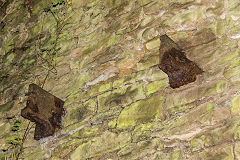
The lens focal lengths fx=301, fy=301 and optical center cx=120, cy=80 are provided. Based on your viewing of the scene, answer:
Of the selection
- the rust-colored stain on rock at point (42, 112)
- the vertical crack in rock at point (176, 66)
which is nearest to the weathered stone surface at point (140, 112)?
the vertical crack in rock at point (176, 66)

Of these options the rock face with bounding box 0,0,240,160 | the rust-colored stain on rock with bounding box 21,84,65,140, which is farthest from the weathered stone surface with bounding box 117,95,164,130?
the rust-colored stain on rock with bounding box 21,84,65,140

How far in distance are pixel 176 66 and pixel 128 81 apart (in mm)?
461

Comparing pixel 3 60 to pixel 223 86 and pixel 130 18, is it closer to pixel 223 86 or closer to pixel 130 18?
pixel 130 18

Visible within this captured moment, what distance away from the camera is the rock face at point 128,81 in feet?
6.23

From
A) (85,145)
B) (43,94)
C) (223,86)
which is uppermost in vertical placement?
(43,94)

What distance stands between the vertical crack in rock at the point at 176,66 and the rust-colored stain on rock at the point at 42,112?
976mm

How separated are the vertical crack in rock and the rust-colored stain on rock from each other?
38.4 inches

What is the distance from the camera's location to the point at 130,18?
2.53 m

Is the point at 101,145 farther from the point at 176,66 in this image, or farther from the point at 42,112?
the point at 176,66

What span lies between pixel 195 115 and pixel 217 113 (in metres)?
0.14

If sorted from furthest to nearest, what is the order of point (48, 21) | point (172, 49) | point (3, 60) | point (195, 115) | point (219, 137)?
1. point (3, 60)
2. point (48, 21)
3. point (172, 49)
4. point (195, 115)
5. point (219, 137)

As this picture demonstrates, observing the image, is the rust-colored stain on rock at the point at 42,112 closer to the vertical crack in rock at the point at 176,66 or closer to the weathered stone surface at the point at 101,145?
the weathered stone surface at the point at 101,145

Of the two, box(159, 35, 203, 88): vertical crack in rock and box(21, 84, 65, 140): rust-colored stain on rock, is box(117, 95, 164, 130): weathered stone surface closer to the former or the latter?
box(159, 35, 203, 88): vertical crack in rock

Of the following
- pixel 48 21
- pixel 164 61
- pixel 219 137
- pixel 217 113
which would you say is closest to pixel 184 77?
pixel 164 61
